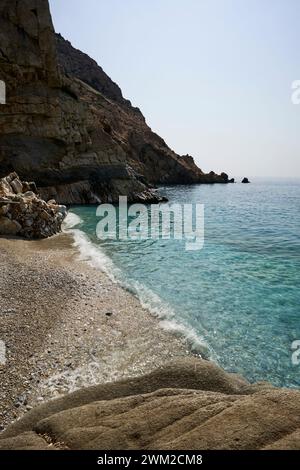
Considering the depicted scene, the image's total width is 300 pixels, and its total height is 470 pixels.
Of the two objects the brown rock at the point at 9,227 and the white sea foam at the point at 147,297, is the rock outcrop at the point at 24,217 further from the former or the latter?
the white sea foam at the point at 147,297

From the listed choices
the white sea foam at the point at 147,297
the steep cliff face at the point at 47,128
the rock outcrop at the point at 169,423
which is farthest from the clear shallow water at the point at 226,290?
the steep cliff face at the point at 47,128

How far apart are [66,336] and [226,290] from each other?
8.33 m

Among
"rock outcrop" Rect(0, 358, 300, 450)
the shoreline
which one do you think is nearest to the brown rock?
the shoreline

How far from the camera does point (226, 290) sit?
51.0 feet

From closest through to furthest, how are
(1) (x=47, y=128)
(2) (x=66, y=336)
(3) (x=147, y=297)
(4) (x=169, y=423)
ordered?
1. (4) (x=169, y=423)
2. (2) (x=66, y=336)
3. (3) (x=147, y=297)
4. (1) (x=47, y=128)

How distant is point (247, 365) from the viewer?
9.55 m

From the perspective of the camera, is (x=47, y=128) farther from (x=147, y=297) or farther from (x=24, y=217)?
(x=147, y=297)

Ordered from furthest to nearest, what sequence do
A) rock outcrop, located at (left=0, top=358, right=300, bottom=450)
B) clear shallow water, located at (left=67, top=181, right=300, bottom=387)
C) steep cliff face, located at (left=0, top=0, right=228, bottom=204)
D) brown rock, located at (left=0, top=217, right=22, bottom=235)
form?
steep cliff face, located at (left=0, top=0, right=228, bottom=204), brown rock, located at (left=0, top=217, right=22, bottom=235), clear shallow water, located at (left=67, top=181, right=300, bottom=387), rock outcrop, located at (left=0, top=358, right=300, bottom=450)

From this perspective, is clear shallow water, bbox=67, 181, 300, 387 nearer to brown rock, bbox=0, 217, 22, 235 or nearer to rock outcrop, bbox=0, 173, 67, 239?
rock outcrop, bbox=0, 173, 67, 239

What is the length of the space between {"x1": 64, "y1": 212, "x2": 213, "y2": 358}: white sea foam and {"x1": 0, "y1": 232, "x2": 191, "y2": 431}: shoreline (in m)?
0.30

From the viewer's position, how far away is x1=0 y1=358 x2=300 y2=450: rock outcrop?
385cm

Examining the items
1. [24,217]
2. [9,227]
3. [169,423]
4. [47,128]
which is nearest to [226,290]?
[169,423]

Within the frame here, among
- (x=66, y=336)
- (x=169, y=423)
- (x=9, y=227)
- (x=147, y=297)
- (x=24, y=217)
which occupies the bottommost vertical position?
(x=66, y=336)

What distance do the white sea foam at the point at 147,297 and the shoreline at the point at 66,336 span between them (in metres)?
0.30
